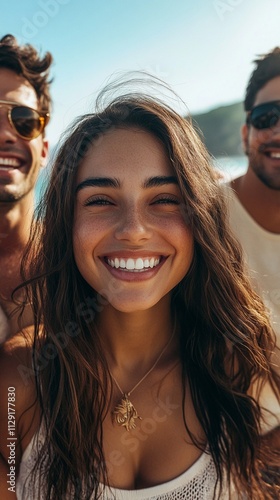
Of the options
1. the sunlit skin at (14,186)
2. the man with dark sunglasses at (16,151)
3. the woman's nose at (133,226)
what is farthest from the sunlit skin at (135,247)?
the sunlit skin at (14,186)

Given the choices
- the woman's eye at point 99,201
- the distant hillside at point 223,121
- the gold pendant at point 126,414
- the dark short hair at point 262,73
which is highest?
the distant hillside at point 223,121

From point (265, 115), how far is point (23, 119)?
6.09 ft

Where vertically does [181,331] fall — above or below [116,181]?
below

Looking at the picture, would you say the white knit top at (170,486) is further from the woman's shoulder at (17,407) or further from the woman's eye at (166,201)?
the woman's eye at (166,201)

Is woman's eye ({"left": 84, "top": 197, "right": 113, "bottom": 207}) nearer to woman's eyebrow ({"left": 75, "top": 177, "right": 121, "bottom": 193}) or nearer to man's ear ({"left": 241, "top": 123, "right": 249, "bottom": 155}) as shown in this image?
woman's eyebrow ({"left": 75, "top": 177, "right": 121, "bottom": 193})

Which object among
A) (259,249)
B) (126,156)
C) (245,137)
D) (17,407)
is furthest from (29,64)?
(17,407)

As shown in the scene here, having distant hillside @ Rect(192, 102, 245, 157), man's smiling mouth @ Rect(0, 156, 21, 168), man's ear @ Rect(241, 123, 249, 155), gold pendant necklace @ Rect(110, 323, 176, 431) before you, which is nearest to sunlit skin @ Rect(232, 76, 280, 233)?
man's ear @ Rect(241, 123, 249, 155)

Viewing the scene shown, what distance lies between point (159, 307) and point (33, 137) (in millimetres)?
2232

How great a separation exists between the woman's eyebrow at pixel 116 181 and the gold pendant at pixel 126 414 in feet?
3.09

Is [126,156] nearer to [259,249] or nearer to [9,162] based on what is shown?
[259,249]

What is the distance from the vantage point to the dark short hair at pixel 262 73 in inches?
161

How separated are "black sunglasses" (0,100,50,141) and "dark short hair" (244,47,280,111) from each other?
5.70 feet

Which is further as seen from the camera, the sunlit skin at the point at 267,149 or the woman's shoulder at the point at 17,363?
the sunlit skin at the point at 267,149

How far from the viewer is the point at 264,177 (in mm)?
3867
